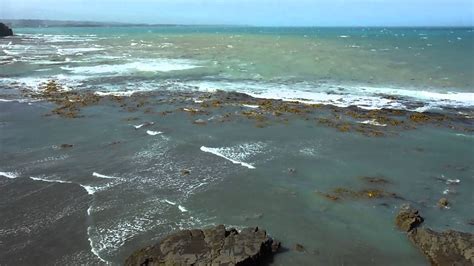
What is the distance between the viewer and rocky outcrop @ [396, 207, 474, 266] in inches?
410

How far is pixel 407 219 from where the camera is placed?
41.8 ft

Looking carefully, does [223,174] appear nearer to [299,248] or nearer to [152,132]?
[299,248]

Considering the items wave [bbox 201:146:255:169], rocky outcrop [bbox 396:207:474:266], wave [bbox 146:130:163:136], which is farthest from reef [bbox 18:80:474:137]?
rocky outcrop [bbox 396:207:474:266]

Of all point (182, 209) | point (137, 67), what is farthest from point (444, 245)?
point (137, 67)

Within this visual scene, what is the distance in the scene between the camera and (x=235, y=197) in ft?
47.4

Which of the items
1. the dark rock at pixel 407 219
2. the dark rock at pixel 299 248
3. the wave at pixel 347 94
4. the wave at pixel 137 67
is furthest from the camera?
the wave at pixel 137 67

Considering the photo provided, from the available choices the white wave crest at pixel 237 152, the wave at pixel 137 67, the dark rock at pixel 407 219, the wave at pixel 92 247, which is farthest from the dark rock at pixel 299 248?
the wave at pixel 137 67

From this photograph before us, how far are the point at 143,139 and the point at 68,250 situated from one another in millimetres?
9504

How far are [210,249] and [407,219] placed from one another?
234 inches

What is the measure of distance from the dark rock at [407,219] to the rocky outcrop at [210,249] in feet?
12.5

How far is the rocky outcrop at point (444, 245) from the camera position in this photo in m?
10.4

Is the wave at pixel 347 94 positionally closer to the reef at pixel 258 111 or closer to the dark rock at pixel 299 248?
the reef at pixel 258 111

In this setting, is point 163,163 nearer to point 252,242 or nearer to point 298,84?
point 252,242

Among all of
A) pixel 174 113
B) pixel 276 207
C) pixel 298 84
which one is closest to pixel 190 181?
pixel 276 207
